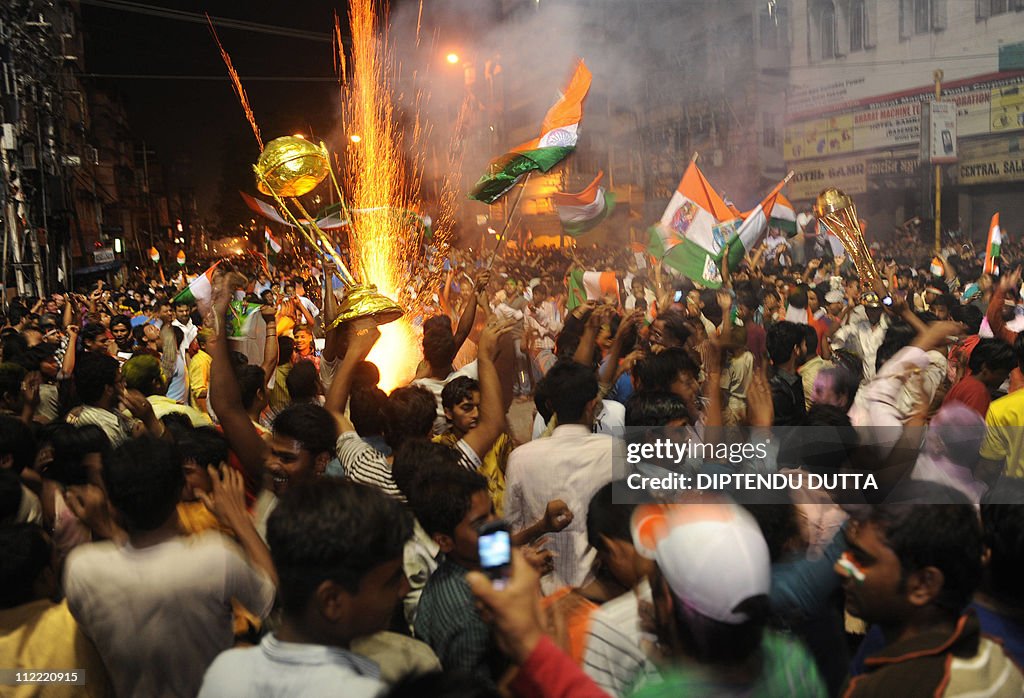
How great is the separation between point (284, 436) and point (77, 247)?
38.5 meters

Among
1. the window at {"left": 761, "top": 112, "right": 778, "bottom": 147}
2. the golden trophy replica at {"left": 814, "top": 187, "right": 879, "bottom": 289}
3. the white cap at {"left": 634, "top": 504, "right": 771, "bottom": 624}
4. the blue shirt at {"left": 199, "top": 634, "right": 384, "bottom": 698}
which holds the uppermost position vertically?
the window at {"left": 761, "top": 112, "right": 778, "bottom": 147}

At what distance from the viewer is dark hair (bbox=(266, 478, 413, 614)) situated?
1840 mm

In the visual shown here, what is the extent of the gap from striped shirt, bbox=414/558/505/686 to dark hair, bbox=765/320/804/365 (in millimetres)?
3061

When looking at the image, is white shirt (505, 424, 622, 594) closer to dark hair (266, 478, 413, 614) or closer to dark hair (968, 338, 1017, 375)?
dark hair (266, 478, 413, 614)

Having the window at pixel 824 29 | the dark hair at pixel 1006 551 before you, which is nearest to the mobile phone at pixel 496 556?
the dark hair at pixel 1006 551

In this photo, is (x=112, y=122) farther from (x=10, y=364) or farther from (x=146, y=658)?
(x=146, y=658)

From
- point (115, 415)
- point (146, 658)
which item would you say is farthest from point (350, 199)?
point (146, 658)

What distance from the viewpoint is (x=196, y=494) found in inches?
119

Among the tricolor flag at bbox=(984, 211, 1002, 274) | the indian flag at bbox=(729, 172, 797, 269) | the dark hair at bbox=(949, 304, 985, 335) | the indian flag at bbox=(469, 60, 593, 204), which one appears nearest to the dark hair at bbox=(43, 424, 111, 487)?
the indian flag at bbox=(469, 60, 593, 204)

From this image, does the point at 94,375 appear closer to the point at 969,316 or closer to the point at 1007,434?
the point at 1007,434

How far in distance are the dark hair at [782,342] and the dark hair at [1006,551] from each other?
2876mm

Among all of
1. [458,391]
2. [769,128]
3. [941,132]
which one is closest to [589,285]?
[458,391]

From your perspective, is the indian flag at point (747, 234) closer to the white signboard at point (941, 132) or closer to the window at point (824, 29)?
the white signboard at point (941, 132)

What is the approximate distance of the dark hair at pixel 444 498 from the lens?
2521 mm
